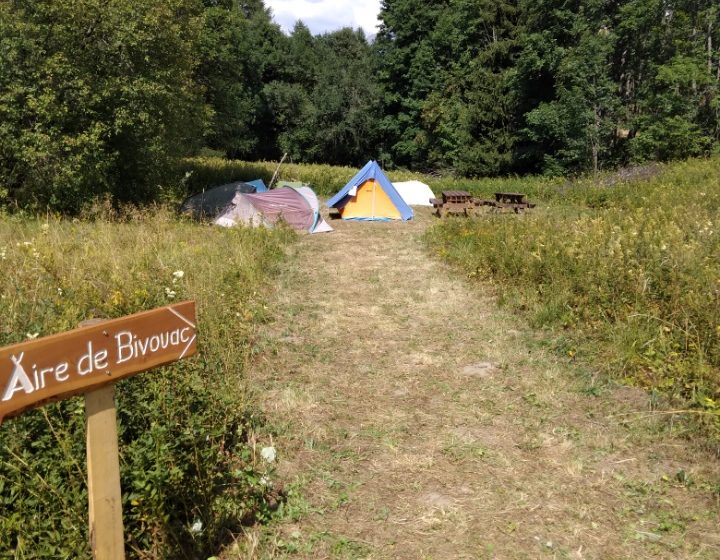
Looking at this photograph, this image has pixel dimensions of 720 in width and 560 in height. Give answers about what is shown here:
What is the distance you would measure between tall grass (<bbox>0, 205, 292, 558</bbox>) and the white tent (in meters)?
13.6

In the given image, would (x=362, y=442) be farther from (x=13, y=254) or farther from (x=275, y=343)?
(x=13, y=254)

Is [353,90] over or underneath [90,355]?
over

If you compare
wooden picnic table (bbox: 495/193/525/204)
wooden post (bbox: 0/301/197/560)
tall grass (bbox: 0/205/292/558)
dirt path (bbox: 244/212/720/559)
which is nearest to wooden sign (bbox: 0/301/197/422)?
wooden post (bbox: 0/301/197/560)

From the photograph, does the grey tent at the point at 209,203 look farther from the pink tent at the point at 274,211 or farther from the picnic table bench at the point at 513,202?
the picnic table bench at the point at 513,202

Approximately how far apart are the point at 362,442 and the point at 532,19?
1060 inches

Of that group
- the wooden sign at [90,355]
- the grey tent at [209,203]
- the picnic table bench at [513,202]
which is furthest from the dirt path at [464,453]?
the picnic table bench at [513,202]

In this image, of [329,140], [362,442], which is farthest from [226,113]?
[362,442]

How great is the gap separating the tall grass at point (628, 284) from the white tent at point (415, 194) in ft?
31.4

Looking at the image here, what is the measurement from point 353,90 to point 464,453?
3659 cm

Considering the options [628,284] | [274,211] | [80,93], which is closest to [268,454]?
[628,284]

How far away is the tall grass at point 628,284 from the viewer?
165 inches

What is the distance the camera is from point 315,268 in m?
8.61

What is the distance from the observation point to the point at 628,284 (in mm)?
5191

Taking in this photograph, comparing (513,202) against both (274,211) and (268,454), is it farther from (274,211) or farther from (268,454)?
(268,454)
